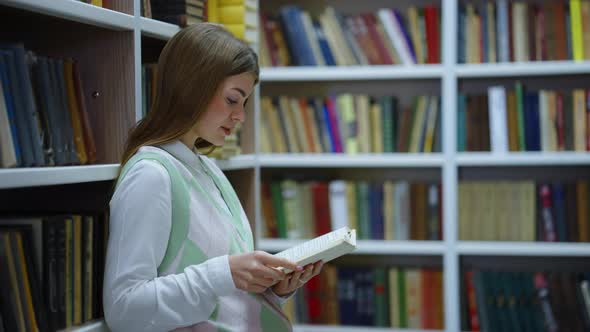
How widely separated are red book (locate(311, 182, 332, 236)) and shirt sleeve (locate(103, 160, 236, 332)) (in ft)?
6.34

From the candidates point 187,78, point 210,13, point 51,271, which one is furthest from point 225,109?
point 210,13

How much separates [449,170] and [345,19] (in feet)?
2.60

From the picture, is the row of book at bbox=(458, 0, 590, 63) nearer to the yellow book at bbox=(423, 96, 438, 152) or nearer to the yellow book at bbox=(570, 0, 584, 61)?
the yellow book at bbox=(570, 0, 584, 61)

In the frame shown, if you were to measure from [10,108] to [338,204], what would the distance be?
2.11 meters

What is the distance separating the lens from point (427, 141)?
3215 mm

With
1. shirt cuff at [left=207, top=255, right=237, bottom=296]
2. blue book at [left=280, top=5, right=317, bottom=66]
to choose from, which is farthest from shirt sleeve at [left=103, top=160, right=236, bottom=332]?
blue book at [left=280, top=5, right=317, bottom=66]

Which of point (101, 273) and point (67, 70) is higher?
point (67, 70)

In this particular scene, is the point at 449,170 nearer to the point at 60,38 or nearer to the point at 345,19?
the point at 345,19

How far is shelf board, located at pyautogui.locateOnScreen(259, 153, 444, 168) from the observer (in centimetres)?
315

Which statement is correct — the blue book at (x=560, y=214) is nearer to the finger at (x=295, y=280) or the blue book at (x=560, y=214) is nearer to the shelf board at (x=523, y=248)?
the shelf board at (x=523, y=248)

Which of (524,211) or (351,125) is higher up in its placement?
(351,125)

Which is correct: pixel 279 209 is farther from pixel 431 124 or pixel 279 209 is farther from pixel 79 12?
pixel 79 12

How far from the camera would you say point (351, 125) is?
3.24 m

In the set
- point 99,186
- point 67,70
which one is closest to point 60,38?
point 67,70
